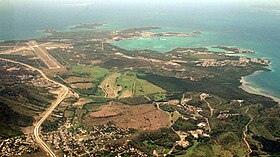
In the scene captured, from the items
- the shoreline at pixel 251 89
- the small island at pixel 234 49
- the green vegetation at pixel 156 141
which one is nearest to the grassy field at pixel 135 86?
the shoreline at pixel 251 89

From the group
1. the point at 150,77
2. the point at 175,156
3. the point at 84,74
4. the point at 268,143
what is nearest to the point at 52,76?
the point at 84,74

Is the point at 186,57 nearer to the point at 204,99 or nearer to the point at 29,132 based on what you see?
the point at 204,99

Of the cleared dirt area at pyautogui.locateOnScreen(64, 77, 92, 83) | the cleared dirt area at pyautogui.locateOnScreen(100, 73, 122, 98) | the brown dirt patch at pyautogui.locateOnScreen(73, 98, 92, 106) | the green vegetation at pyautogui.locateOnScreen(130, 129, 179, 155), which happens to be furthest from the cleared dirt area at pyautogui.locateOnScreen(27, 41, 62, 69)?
the green vegetation at pyautogui.locateOnScreen(130, 129, 179, 155)

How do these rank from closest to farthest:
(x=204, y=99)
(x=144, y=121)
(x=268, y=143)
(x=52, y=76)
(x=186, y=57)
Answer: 1. (x=268, y=143)
2. (x=144, y=121)
3. (x=204, y=99)
4. (x=52, y=76)
5. (x=186, y=57)

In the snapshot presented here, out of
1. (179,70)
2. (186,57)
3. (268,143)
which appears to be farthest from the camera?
(186,57)

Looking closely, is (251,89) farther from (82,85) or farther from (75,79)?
(75,79)

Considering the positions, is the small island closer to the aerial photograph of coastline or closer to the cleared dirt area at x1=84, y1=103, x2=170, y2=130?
the aerial photograph of coastline

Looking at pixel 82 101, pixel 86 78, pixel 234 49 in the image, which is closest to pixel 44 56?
pixel 86 78

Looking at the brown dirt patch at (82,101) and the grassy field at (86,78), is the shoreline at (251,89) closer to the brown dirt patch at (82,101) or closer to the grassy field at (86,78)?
the grassy field at (86,78)
